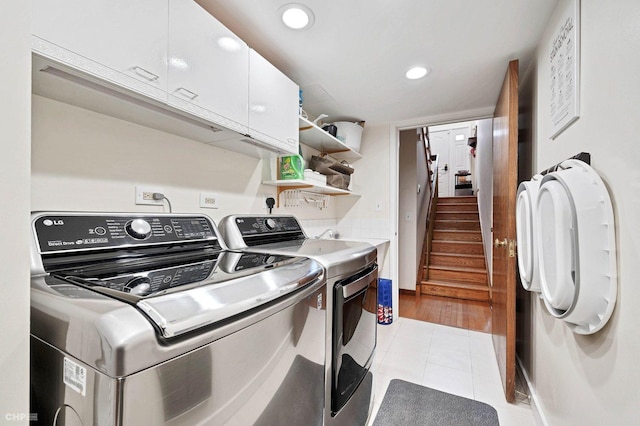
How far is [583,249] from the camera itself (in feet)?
2.87

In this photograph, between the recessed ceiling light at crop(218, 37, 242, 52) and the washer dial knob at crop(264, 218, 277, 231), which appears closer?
the recessed ceiling light at crop(218, 37, 242, 52)

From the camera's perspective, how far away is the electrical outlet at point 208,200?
1441mm

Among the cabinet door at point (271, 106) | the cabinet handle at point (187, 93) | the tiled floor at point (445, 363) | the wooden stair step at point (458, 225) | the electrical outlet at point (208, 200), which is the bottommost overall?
the tiled floor at point (445, 363)

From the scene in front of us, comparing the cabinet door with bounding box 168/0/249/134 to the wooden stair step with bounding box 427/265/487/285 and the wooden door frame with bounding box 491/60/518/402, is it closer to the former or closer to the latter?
the wooden door frame with bounding box 491/60/518/402

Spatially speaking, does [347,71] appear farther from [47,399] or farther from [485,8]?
[47,399]

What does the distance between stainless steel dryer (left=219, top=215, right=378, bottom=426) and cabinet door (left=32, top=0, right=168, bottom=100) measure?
0.78m

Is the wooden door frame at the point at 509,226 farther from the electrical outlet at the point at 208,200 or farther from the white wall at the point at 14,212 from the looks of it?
the white wall at the point at 14,212

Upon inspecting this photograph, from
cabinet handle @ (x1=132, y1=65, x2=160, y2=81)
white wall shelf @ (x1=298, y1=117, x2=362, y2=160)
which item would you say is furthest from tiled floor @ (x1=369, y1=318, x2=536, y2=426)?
cabinet handle @ (x1=132, y1=65, x2=160, y2=81)

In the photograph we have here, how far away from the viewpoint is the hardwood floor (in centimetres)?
286

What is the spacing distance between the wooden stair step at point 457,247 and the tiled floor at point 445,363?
6.45 ft

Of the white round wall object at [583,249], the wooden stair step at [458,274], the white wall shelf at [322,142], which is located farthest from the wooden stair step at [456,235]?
the white round wall object at [583,249]

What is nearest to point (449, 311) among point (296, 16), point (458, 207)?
point (458, 207)

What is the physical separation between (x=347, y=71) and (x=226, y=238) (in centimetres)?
134

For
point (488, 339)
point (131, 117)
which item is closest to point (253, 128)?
point (131, 117)
